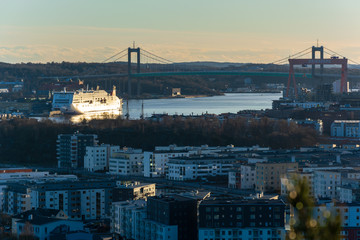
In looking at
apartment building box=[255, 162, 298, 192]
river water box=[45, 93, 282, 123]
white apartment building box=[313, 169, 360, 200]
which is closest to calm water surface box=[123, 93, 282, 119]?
river water box=[45, 93, 282, 123]

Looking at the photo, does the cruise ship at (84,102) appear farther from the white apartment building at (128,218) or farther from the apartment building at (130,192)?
the white apartment building at (128,218)

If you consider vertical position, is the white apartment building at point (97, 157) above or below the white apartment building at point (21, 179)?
above

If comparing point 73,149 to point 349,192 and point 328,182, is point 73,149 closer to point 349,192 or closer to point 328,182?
point 328,182

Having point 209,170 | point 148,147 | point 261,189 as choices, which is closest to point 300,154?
point 209,170

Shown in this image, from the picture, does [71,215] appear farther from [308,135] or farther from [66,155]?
[308,135]

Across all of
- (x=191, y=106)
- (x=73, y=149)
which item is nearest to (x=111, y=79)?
(x=191, y=106)

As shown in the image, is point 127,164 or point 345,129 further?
point 345,129

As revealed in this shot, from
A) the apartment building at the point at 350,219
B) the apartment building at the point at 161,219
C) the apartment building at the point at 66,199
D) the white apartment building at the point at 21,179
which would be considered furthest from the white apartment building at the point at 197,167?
the apartment building at the point at 350,219

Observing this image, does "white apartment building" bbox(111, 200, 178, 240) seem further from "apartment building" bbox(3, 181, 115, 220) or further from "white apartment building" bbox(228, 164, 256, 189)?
"white apartment building" bbox(228, 164, 256, 189)
